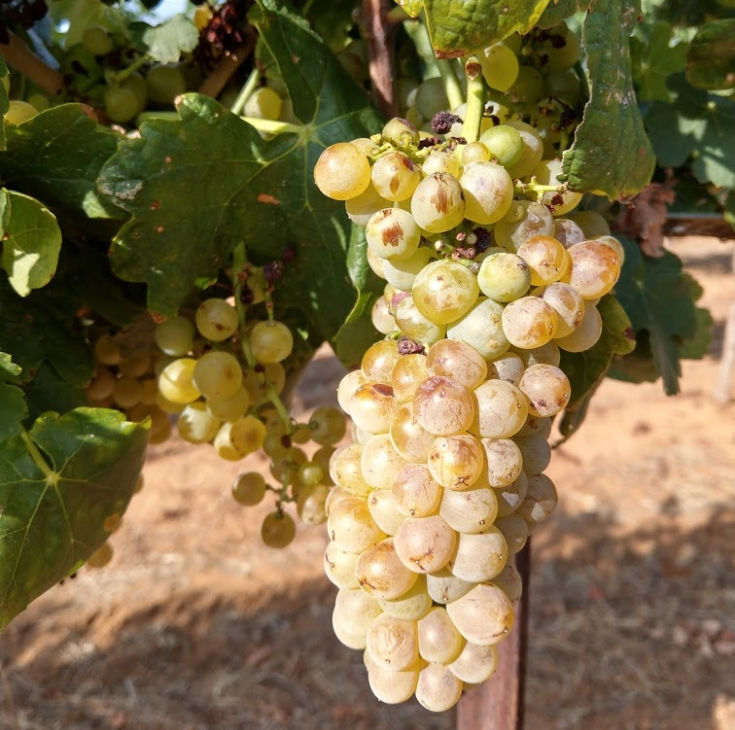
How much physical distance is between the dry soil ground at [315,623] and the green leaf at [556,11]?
3216 millimetres

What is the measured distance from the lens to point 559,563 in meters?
4.21

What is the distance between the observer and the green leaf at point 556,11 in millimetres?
583

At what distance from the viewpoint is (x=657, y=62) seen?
1225mm

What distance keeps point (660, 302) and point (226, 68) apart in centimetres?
66

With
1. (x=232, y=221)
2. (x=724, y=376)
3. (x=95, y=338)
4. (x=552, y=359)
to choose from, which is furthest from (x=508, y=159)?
(x=724, y=376)

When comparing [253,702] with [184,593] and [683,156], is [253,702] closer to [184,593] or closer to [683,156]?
[184,593]

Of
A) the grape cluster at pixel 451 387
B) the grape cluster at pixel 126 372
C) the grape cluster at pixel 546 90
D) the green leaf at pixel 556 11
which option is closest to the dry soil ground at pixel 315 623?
the grape cluster at pixel 126 372

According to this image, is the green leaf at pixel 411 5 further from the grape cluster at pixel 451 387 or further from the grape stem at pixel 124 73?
the grape stem at pixel 124 73

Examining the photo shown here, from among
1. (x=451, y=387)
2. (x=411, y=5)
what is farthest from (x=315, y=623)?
(x=411, y=5)

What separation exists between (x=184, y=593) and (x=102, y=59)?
137 inches

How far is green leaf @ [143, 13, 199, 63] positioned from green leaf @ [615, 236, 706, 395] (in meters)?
→ 0.58

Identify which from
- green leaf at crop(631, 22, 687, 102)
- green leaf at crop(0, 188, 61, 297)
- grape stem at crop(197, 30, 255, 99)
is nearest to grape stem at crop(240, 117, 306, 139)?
grape stem at crop(197, 30, 255, 99)

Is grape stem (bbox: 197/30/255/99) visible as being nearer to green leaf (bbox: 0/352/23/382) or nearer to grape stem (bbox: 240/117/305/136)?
grape stem (bbox: 240/117/305/136)

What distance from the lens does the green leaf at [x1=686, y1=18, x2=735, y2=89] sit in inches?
38.4
